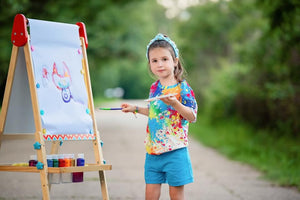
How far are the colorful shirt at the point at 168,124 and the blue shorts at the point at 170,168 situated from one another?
6cm

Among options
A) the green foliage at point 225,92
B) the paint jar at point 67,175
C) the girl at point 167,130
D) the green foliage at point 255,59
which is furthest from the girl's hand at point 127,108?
the green foliage at point 225,92

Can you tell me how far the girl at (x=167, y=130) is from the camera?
3842 mm

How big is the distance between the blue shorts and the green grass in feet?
9.96

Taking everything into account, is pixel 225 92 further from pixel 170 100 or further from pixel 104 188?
pixel 170 100

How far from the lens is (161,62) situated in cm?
393

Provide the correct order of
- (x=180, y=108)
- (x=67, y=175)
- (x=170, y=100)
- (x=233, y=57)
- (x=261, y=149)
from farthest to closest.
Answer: (x=233, y=57) → (x=261, y=149) → (x=67, y=175) → (x=180, y=108) → (x=170, y=100)

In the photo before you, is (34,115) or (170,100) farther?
(34,115)

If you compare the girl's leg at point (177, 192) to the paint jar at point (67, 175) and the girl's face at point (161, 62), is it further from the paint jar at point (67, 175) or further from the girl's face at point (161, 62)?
the paint jar at point (67, 175)

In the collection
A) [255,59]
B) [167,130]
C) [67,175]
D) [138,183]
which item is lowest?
[138,183]

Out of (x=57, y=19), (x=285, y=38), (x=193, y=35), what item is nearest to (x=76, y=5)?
(x=57, y=19)

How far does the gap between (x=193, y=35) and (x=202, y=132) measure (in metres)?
8.41

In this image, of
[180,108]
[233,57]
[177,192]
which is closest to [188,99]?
[180,108]

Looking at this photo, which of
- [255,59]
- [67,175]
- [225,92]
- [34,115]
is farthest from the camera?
[225,92]

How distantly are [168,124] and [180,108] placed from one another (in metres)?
0.25
